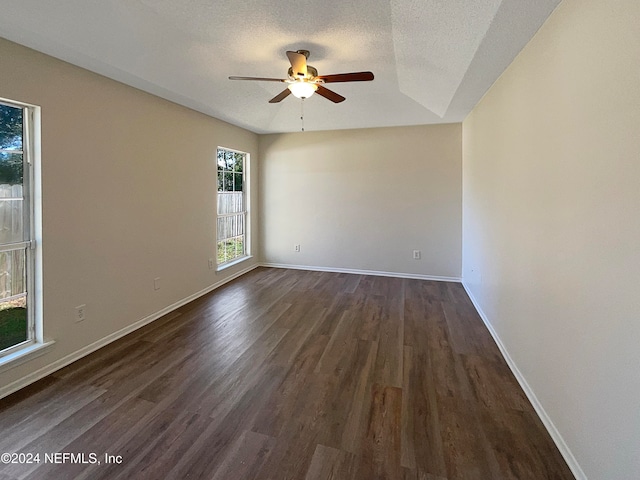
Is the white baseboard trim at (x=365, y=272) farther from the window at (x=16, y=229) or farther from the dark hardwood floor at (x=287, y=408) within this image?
the window at (x=16, y=229)

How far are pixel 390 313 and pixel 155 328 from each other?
264 centimetres

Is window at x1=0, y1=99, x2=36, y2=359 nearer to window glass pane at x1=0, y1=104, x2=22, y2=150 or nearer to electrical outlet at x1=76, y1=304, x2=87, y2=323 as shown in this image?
window glass pane at x1=0, y1=104, x2=22, y2=150

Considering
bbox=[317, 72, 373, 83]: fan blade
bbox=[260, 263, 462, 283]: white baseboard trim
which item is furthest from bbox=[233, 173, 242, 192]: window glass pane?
bbox=[317, 72, 373, 83]: fan blade

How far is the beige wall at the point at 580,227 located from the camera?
1.21 meters

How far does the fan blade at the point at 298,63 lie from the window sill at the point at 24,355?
2931mm

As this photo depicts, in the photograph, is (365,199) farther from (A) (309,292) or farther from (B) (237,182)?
(B) (237,182)

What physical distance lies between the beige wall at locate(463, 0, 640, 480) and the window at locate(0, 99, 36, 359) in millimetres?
3581

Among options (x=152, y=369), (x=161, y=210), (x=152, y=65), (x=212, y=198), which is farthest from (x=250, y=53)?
(x=152, y=369)

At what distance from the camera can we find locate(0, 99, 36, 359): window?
2.27 metres

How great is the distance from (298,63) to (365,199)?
3197 mm

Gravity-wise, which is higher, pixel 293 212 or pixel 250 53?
pixel 250 53

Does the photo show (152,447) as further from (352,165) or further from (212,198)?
(352,165)

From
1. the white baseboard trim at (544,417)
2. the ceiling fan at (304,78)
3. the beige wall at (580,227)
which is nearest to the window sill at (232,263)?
the ceiling fan at (304,78)

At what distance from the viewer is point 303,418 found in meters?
1.97
